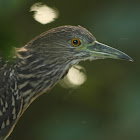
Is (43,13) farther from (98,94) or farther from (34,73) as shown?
(98,94)

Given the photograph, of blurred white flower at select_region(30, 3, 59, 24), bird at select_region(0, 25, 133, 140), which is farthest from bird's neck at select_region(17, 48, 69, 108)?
blurred white flower at select_region(30, 3, 59, 24)

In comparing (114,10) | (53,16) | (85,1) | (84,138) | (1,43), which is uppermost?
(85,1)

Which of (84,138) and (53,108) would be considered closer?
(84,138)

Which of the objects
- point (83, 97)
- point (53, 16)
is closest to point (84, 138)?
point (83, 97)

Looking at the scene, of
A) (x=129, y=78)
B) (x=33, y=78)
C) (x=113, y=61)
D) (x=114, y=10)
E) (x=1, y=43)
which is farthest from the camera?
(x=113, y=61)

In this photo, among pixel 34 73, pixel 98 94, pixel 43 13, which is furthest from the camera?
pixel 98 94

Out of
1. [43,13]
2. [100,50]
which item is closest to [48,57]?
[100,50]

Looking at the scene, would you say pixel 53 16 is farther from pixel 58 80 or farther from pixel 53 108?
pixel 53 108

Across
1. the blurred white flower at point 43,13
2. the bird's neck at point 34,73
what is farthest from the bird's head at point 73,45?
the blurred white flower at point 43,13

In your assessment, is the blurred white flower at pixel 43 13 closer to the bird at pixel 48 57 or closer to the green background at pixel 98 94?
the green background at pixel 98 94
